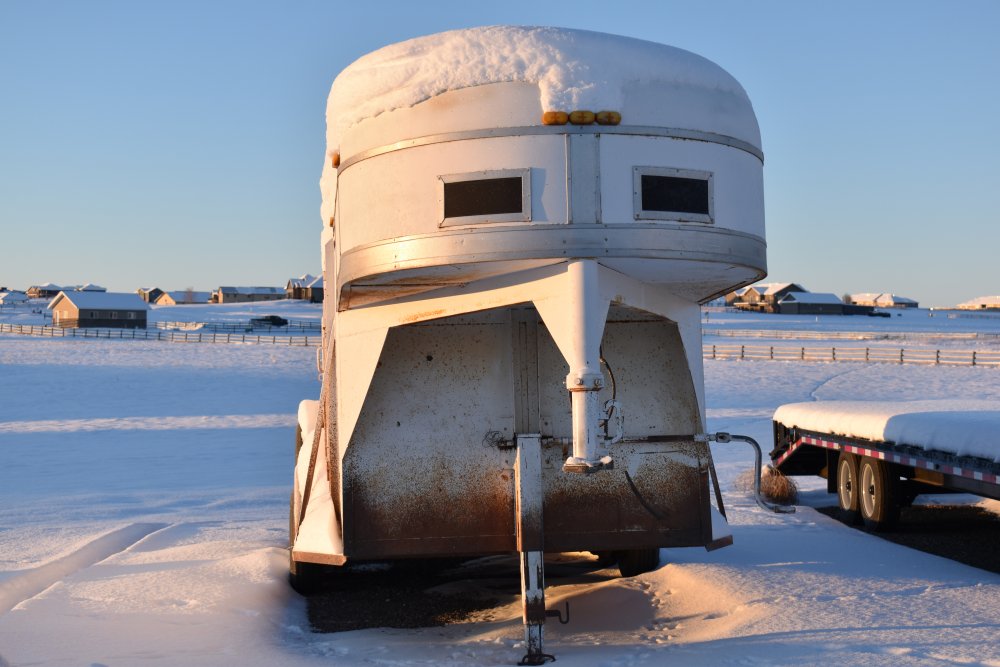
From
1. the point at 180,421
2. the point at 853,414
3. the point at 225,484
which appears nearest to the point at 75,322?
the point at 180,421

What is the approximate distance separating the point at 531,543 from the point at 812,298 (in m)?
106

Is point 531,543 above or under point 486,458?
under

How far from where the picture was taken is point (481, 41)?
591cm

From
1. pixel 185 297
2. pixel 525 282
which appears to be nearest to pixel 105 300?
pixel 525 282

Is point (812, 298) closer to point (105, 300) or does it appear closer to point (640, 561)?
point (105, 300)

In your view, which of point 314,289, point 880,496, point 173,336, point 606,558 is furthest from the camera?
point 314,289

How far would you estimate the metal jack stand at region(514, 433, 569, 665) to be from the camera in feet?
19.6

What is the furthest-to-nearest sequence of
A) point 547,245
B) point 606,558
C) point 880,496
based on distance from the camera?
point 880,496, point 606,558, point 547,245

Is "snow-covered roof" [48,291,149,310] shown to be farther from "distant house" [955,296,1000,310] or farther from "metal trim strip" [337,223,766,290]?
"distant house" [955,296,1000,310]

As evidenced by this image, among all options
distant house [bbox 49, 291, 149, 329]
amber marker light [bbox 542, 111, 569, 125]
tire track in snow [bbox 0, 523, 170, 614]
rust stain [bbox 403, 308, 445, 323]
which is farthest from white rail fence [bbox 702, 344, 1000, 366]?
distant house [bbox 49, 291, 149, 329]

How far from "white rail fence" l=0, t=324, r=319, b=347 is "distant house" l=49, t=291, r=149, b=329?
10.4 m

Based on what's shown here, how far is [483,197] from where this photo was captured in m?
5.72

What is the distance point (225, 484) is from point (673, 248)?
10.4 meters

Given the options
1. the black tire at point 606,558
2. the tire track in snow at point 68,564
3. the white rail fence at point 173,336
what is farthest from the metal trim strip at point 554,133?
the white rail fence at point 173,336
